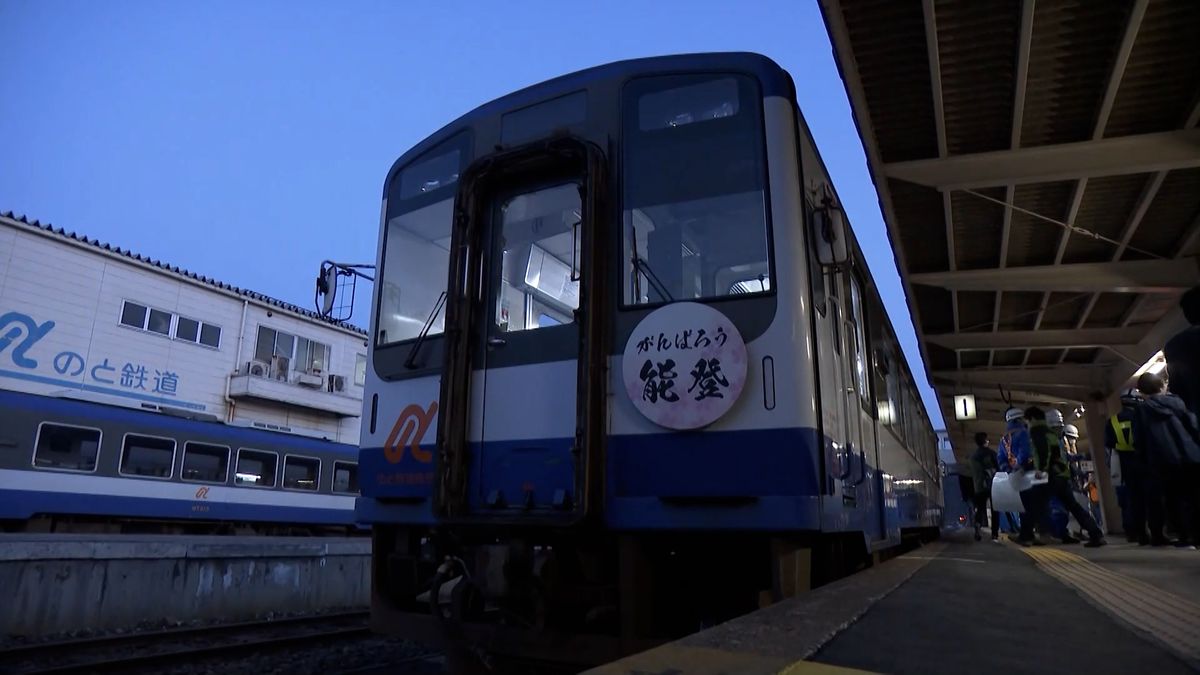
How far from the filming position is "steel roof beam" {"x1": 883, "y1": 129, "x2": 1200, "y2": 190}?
307 inches

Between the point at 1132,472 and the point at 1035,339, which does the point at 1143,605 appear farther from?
the point at 1035,339

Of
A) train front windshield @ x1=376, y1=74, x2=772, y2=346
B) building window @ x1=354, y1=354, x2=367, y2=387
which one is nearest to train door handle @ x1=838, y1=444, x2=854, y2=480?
train front windshield @ x1=376, y1=74, x2=772, y2=346

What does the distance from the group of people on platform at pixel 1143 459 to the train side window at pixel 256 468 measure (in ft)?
43.5

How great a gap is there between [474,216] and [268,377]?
17.0 metres

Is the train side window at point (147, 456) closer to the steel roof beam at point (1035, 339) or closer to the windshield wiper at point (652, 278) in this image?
the windshield wiper at point (652, 278)

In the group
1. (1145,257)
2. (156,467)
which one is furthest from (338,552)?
(1145,257)

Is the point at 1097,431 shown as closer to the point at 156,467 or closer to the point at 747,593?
the point at 747,593

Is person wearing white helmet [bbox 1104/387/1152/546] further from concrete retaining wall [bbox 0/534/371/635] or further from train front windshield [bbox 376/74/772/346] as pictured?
concrete retaining wall [bbox 0/534/371/635]

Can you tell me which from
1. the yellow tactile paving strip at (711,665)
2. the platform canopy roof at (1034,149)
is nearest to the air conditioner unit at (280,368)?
the platform canopy roof at (1034,149)

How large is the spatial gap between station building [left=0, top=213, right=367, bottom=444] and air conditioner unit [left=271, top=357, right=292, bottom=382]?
0.03m

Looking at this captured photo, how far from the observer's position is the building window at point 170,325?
54.0 ft

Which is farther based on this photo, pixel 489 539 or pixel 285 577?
pixel 285 577

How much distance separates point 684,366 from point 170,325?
1770cm

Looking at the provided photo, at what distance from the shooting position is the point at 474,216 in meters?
3.76
